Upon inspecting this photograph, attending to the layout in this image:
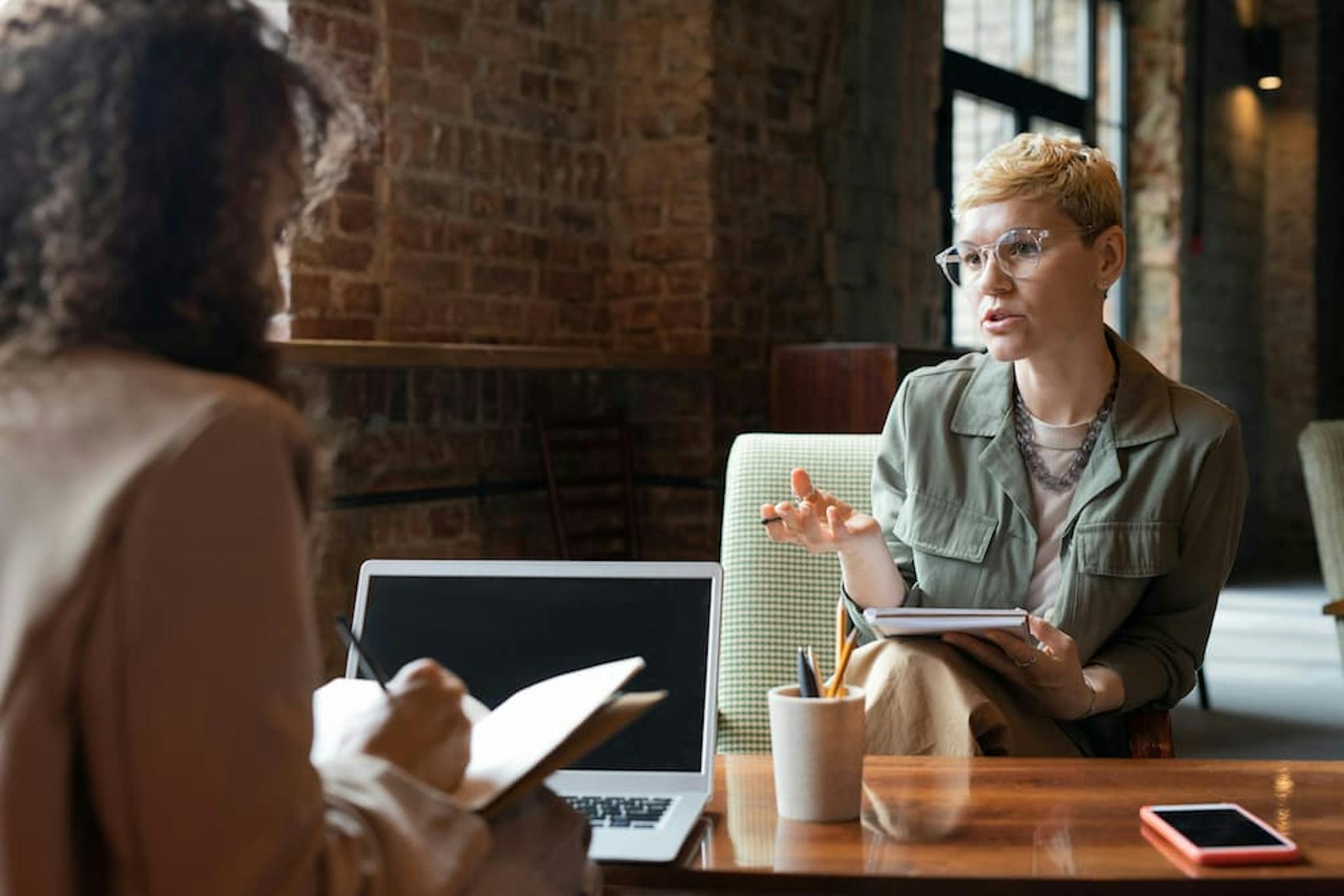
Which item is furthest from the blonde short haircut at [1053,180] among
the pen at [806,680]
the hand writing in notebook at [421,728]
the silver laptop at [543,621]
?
the hand writing in notebook at [421,728]

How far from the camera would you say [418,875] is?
92 cm

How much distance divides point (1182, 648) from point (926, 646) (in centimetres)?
44

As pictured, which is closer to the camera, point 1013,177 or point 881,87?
point 1013,177

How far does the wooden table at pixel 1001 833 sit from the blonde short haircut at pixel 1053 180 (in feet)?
2.58

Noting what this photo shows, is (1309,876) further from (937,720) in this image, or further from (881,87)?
(881,87)

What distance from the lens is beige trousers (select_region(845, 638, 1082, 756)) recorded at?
1.69 metres

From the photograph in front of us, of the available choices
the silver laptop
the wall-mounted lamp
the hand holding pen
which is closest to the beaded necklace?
the silver laptop

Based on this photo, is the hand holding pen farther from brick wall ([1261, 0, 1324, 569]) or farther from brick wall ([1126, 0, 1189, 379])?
brick wall ([1261, 0, 1324, 569])

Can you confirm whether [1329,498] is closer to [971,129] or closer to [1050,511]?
[1050,511]

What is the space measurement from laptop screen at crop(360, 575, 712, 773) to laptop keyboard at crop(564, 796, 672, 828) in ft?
0.51

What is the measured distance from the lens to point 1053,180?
6.63ft

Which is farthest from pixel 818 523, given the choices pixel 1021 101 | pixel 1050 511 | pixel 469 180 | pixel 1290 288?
pixel 1290 288

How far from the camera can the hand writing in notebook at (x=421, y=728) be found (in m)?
1.02

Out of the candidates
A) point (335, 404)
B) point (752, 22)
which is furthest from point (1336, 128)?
point (335, 404)
